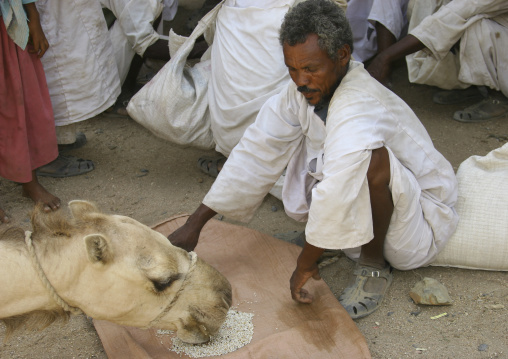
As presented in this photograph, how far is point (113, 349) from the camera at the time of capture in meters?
2.90

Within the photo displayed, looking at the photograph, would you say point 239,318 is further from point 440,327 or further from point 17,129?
point 17,129

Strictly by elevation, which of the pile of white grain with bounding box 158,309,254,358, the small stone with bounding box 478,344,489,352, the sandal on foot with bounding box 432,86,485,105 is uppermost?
the pile of white grain with bounding box 158,309,254,358

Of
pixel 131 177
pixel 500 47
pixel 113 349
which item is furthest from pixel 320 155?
pixel 500 47

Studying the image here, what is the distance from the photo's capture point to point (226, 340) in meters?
2.90

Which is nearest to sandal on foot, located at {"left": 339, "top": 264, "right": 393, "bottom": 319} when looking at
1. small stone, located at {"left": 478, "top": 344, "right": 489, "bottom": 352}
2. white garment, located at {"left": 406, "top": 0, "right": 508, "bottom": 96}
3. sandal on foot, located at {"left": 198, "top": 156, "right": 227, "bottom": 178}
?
small stone, located at {"left": 478, "top": 344, "right": 489, "bottom": 352}

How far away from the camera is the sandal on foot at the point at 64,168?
4855mm

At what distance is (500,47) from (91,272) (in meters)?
3.94

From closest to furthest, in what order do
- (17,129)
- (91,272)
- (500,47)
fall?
(91,272)
(17,129)
(500,47)

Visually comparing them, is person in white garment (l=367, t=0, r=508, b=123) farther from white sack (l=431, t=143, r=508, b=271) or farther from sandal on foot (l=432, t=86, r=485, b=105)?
white sack (l=431, t=143, r=508, b=271)

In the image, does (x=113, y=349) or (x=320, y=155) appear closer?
(x=113, y=349)

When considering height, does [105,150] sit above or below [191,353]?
below

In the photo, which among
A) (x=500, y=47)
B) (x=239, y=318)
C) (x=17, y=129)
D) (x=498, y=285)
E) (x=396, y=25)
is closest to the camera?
(x=239, y=318)

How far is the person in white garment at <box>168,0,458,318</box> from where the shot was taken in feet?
8.93

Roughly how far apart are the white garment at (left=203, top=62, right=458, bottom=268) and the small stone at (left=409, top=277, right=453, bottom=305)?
0.62 feet
